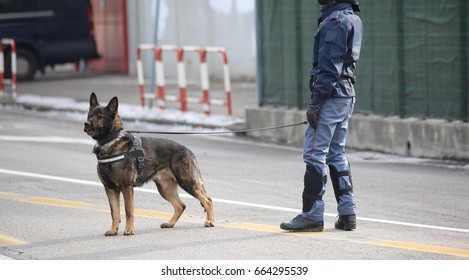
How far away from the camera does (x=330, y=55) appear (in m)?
9.42

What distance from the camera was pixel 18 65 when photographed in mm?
29109

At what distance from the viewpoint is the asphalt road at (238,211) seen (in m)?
9.12

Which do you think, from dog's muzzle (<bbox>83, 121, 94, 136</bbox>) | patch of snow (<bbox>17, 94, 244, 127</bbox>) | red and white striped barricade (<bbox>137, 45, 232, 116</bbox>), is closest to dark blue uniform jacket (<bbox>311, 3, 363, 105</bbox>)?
dog's muzzle (<bbox>83, 121, 94, 136</bbox>)

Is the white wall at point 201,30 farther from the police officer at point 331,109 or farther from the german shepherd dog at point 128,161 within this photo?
the police officer at point 331,109

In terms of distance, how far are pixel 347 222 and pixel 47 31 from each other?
68.2 feet

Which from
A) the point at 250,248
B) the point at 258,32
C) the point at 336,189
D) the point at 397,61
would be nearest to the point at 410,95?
Result: the point at 397,61

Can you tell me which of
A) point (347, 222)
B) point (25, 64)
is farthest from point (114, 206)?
point (25, 64)

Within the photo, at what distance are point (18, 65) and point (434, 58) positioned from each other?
51.1 feet

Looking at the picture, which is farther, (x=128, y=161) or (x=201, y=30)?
(x=201, y=30)

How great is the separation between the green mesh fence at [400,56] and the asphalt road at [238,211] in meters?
0.84

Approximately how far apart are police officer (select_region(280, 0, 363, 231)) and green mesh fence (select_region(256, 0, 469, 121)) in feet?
18.6

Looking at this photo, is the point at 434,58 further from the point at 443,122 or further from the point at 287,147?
the point at 287,147

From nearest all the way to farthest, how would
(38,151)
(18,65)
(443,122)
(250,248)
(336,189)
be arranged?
(250,248) < (336,189) < (443,122) < (38,151) < (18,65)

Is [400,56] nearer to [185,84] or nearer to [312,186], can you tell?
[185,84]
